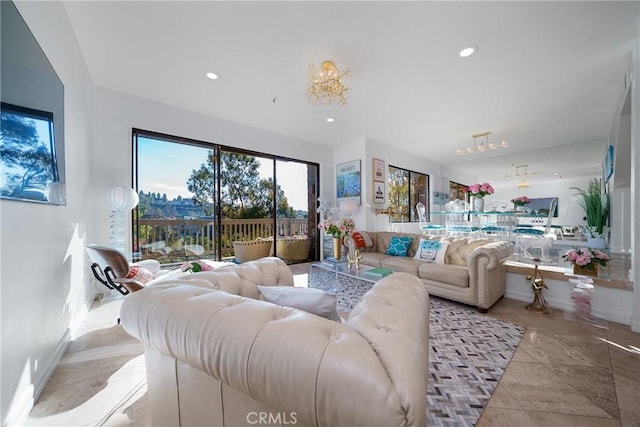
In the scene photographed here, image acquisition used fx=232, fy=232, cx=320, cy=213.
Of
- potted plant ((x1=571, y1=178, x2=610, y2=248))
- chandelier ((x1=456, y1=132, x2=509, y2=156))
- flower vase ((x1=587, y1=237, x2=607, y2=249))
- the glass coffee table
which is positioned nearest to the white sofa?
the glass coffee table

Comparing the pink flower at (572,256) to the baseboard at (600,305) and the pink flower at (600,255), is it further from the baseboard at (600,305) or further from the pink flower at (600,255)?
the baseboard at (600,305)

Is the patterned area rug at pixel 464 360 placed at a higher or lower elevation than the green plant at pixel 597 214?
lower

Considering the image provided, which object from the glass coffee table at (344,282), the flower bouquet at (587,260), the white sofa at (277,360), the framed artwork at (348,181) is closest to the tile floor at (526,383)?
the flower bouquet at (587,260)

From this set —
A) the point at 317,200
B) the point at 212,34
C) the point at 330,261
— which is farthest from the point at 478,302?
the point at 212,34

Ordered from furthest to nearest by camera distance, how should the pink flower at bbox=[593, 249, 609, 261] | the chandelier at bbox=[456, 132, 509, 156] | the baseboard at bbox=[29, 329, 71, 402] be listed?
the chandelier at bbox=[456, 132, 509, 156] → the pink flower at bbox=[593, 249, 609, 261] → the baseboard at bbox=[29, 329, 71, 402]

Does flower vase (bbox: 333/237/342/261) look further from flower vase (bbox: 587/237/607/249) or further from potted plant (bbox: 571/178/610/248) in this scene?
potted plant (bbox: 571/178/610/248)

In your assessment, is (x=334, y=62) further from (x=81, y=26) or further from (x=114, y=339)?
(x=114, y=339)

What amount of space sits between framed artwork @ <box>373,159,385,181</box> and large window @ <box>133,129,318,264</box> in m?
1.65

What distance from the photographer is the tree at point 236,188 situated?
3.88m

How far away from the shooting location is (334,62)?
8.29 ft

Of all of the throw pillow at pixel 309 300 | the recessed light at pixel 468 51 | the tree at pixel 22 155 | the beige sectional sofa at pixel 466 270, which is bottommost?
the beige sectional sofa at pixel 466 270

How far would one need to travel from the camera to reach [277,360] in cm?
55

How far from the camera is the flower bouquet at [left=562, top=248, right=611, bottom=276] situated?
248 centimetres

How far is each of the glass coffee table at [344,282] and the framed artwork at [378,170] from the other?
2.45 m
